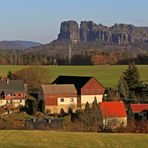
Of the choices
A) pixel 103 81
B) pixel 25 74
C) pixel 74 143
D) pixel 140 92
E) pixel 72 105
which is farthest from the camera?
pixel 103 81

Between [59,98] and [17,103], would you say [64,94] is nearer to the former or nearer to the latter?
[59,98]

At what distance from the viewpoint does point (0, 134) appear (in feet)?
84.4

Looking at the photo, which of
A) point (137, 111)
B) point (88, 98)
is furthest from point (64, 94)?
point (137, 111)

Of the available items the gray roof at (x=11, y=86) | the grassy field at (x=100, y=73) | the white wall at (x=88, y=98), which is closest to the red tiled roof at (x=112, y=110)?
the white wall at (x=88, y=98)

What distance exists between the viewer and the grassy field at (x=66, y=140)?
22.7 metres

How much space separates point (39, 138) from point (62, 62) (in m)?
96.7

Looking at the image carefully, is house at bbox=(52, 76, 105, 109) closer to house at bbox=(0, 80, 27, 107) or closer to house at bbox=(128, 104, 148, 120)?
house at bbox=(0, 80, 27, 107)

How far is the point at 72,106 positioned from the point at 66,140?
1101 inches

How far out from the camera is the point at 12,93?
53.3m

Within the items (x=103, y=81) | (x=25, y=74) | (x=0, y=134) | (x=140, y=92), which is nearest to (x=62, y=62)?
(x=103, y=81)

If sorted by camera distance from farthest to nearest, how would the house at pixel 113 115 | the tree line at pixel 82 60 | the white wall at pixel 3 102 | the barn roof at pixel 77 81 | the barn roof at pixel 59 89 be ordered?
the tree line at pixel 82 60 → the barn roof at pixel 77 81 → the barn roof at pixel 59 89 → the white wall at pixel 3 102 → the house at pixel 113 115

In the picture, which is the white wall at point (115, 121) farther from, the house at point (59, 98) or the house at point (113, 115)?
the house at point (59, 98)

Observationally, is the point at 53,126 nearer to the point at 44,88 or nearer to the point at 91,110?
the point at 91,110

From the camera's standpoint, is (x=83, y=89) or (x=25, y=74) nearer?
(x=83, y=89)
